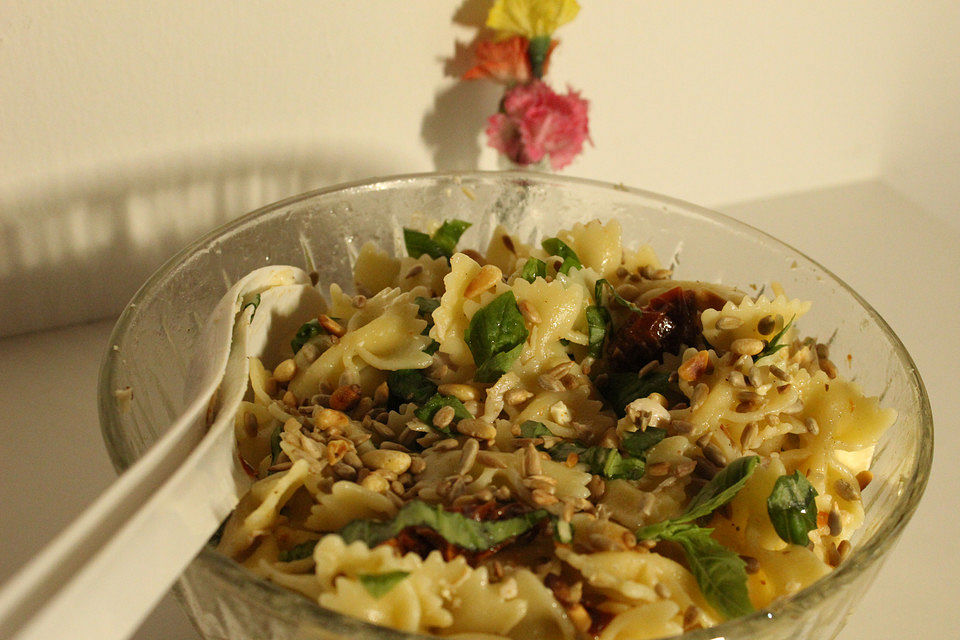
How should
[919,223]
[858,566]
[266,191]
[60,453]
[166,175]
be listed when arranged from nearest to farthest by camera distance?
1. [858,566]
2. [60,453]
3. [166,175]
4. [266,191]
5. [919,223]

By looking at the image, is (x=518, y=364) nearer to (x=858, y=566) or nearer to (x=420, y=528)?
(x=420, y=528)

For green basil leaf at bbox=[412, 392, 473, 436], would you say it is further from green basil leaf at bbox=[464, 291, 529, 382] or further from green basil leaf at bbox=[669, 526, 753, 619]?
green basil leaf at bbox=[669, 526, 753, 619]

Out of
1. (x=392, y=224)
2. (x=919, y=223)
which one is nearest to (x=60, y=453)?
(x=392, y=224)

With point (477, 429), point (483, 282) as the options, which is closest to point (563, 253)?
point (483, 282)

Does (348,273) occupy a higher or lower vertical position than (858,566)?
lower

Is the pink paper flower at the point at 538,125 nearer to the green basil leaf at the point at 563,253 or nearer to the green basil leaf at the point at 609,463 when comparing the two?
the green basil leaf at the point at 563,253

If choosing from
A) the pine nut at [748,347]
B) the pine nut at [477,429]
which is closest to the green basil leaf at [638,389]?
the pine nut at [748,347]

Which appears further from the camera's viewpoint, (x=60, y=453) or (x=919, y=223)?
(x=919, y=223)
